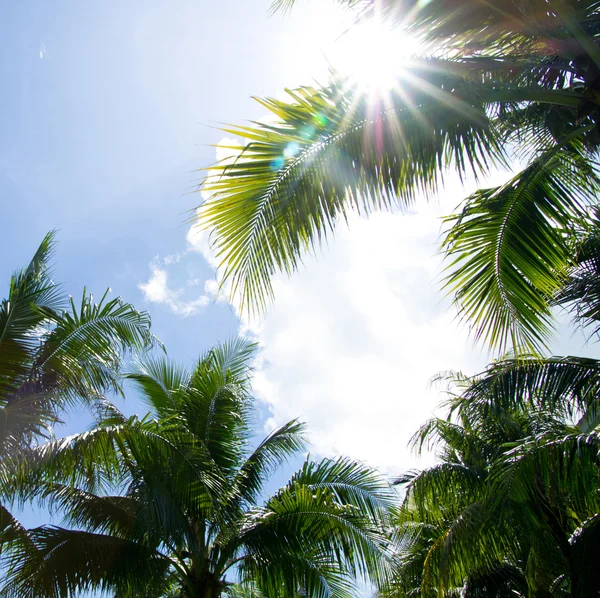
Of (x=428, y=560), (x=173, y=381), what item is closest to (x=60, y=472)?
(x=173, y=381)

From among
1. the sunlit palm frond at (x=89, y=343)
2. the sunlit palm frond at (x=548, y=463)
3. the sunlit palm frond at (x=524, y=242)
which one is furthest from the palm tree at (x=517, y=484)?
the sunlit palm frond at (x=89, y=343)

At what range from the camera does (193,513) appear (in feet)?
27.9

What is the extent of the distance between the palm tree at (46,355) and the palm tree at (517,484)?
484cm

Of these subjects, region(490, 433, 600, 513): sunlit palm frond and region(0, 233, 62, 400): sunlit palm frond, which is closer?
region(490, 433, 600, 513): sunlit palm frond

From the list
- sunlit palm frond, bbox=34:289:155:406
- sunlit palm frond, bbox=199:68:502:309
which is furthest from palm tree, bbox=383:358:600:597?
sunlit palm frond, bbox=34:289:155:406

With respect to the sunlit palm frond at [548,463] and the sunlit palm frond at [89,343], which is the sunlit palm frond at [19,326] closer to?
the sunlit palm frond at [89,343]

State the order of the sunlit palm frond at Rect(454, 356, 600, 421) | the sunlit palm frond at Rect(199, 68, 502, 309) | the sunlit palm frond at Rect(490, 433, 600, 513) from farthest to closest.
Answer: the sunlit palm frond at Rect(454, 356, 600, 421), the sunlit palm frond at Rect(490, 433, 600, 513), the sunlit palm frond at Rect(199, 68, 502, 309)

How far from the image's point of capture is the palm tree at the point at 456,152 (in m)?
3.40

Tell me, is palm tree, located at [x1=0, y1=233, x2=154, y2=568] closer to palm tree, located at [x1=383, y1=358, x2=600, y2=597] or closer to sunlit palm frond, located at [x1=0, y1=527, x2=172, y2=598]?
sunlit palm frond, located at [x1=0, y1=527, x2=172, y2=598]

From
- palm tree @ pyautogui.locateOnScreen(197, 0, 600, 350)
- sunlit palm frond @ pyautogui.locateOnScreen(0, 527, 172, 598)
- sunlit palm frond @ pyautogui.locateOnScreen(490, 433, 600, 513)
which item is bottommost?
sunlit palm frond @ pyautogui.locateOnScreen(490, 433, 600, 513)

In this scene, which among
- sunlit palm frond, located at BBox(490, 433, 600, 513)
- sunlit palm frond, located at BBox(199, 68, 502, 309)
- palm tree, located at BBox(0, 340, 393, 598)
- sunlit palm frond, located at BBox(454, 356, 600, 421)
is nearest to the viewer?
sunlit palm frond, located at BBox(199, 68, 502, 309)

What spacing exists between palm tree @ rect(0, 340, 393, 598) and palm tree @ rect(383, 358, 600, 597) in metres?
1.05

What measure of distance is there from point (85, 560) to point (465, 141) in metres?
7.67

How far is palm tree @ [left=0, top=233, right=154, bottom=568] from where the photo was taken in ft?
22.8
